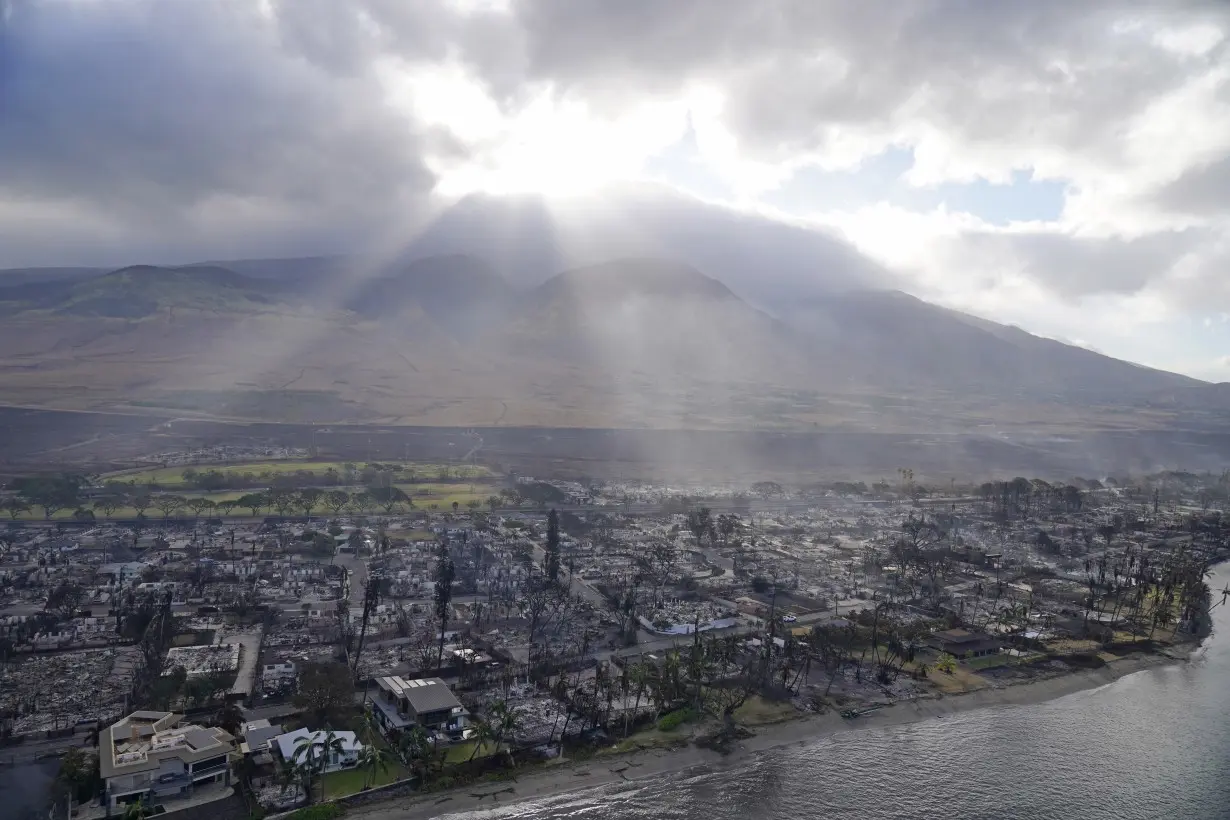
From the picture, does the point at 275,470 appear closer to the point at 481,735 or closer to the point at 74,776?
the point at 74,776

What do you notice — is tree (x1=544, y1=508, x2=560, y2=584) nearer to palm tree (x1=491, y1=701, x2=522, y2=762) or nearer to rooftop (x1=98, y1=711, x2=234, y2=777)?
palm tree (x1=491, y1=701, x2=522, y2=762)

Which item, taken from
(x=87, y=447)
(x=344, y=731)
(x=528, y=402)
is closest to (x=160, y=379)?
(x=87, y=447)

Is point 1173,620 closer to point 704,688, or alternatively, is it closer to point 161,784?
point 704,688

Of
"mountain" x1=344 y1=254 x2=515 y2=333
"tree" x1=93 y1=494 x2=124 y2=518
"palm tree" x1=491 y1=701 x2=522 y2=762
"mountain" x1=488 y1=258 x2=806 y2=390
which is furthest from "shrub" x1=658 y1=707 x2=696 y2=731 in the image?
"mountain" x1=344 y1=254 x2=515 y2=333

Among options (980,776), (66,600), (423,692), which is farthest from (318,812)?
(66,600)

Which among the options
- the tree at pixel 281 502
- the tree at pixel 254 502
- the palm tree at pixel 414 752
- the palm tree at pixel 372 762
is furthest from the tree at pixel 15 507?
the palm tree at pixel 414 752
